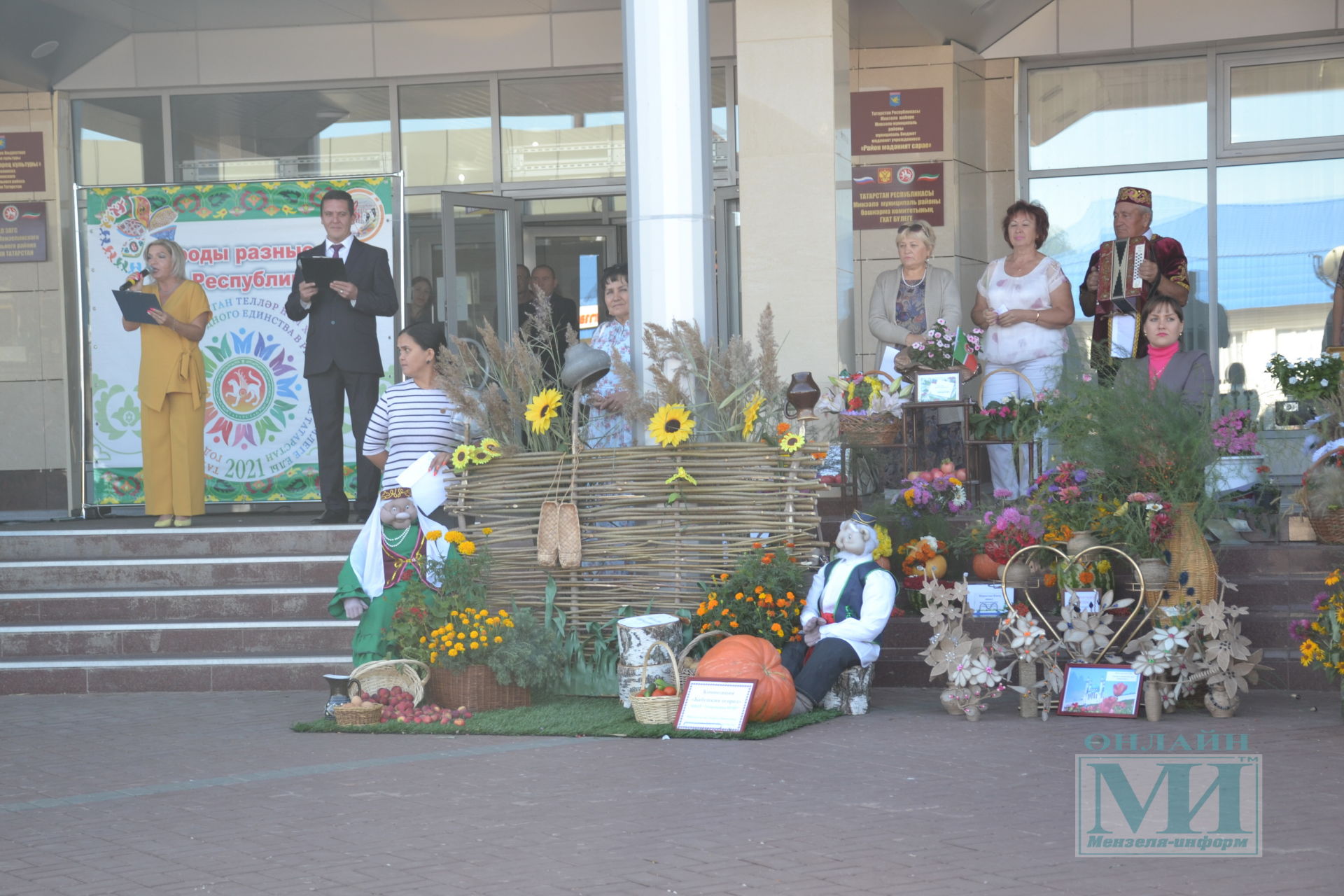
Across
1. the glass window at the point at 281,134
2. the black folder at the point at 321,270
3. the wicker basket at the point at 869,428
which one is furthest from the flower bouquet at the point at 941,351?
the glass window at the point at 281,134

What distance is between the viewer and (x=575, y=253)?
43.3 feet

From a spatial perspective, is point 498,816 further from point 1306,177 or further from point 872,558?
point 1306,177

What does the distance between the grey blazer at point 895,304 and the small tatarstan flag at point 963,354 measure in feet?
1.43

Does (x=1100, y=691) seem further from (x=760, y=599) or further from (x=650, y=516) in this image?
(x=650, y=516)

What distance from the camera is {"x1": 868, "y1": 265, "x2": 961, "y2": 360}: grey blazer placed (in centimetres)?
968

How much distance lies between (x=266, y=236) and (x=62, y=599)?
3666 mm

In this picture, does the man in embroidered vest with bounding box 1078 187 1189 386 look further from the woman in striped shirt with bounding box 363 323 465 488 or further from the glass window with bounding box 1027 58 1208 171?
the woman in striped shirt with bounding box 363 323 465 488

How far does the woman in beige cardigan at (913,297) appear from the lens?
31.8 feet

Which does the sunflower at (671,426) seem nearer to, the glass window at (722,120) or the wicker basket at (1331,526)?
the wicker basket at (1331,526)

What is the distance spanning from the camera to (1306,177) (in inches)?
483

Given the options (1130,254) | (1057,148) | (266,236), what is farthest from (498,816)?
(1057,148)

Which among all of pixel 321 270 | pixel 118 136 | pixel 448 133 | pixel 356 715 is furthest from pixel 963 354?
pixel 118 136

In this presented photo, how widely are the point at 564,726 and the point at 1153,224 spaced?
7961 millimetres

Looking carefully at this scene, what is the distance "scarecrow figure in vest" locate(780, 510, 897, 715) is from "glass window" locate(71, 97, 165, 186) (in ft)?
26.9
